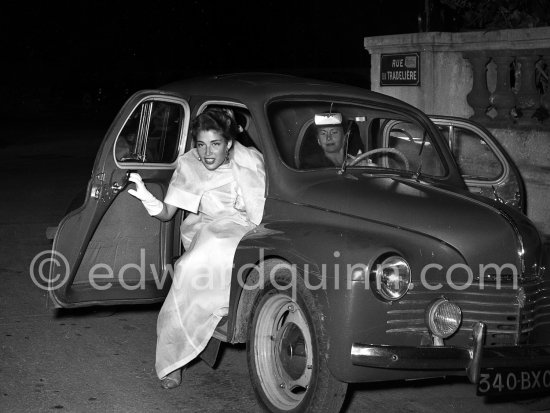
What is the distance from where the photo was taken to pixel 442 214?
496cm

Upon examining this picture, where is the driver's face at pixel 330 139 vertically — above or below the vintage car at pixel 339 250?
above

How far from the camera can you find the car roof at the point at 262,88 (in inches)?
228

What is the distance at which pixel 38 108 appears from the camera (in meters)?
35.3

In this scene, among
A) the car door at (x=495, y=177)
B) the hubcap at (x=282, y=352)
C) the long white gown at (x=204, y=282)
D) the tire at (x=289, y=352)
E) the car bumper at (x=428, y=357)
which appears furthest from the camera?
the car door at (x=495, y=177)

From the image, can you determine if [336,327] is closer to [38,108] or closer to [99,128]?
[99,128]

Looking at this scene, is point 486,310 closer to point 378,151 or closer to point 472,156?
point 378,151

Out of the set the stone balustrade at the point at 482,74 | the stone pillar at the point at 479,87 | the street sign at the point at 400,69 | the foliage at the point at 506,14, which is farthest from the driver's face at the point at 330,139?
the foliage at the point at 506,14

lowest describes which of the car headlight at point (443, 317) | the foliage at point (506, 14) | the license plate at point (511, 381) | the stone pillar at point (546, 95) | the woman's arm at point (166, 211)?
the license plate at point (511, 381)

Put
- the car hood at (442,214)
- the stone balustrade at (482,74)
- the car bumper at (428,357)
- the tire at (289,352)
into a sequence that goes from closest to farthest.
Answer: the car bumper at (428,357), the tire at (289,352), the car hood at (442,214), the stone balustrade at (482,74)

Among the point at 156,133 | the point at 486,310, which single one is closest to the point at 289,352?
the point at 486,310

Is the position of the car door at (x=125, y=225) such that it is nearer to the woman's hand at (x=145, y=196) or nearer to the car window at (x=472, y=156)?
the woman's hand at (x=145, y=196)

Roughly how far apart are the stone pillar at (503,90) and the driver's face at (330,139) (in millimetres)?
4740

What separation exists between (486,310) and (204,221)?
191 cm

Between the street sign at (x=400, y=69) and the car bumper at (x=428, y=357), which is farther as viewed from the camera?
the street sign at (x=400, y=69)
